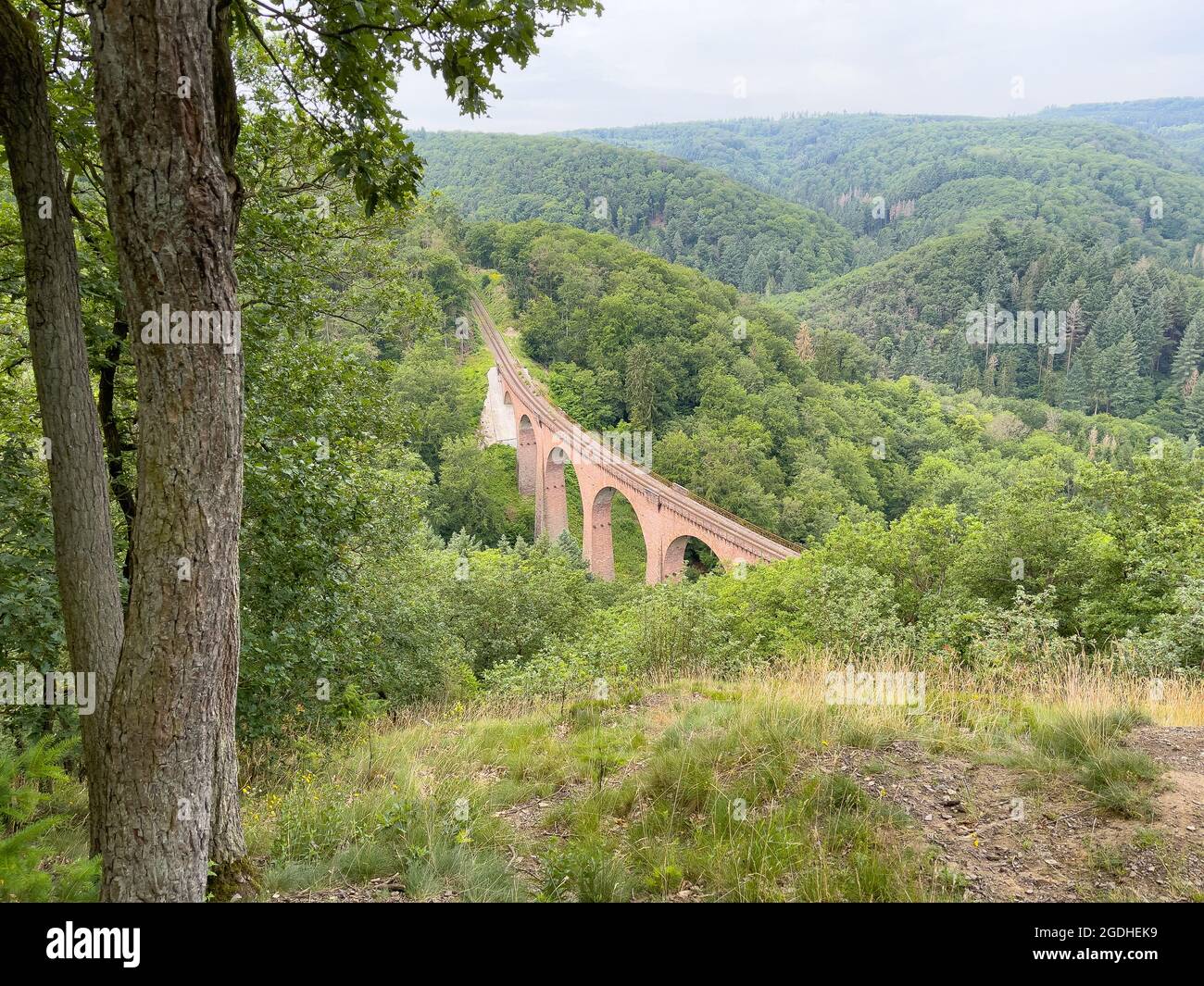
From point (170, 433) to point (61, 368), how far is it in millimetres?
941

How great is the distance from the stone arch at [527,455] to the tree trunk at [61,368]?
41.7 m

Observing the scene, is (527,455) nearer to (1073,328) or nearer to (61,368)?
(61,368)

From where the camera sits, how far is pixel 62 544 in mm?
3123

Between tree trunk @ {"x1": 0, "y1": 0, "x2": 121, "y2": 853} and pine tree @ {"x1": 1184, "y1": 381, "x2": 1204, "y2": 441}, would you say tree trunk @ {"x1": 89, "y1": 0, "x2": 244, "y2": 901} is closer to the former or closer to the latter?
tree trunk @ {"x1": 0, "y1": 0, "x2": 121, "y2": 853}

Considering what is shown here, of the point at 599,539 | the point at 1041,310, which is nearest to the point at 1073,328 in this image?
the point at 1041,310

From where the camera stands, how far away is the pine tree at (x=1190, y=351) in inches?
3853

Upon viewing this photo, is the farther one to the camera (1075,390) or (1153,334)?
(1153,334)

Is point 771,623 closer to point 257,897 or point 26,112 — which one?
point 257,897

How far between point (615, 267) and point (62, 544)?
7502 centimetres

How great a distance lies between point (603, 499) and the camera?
38.5 m

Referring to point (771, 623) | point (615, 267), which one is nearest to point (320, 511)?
point (771, 623)

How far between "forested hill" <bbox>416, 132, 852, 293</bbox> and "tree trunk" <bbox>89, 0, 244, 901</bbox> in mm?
142481

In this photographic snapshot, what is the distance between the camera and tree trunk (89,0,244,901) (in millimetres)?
2426

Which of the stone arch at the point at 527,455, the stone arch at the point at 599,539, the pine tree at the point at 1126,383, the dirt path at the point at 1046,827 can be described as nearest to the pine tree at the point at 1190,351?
the pine tree at the point at 1126,383
